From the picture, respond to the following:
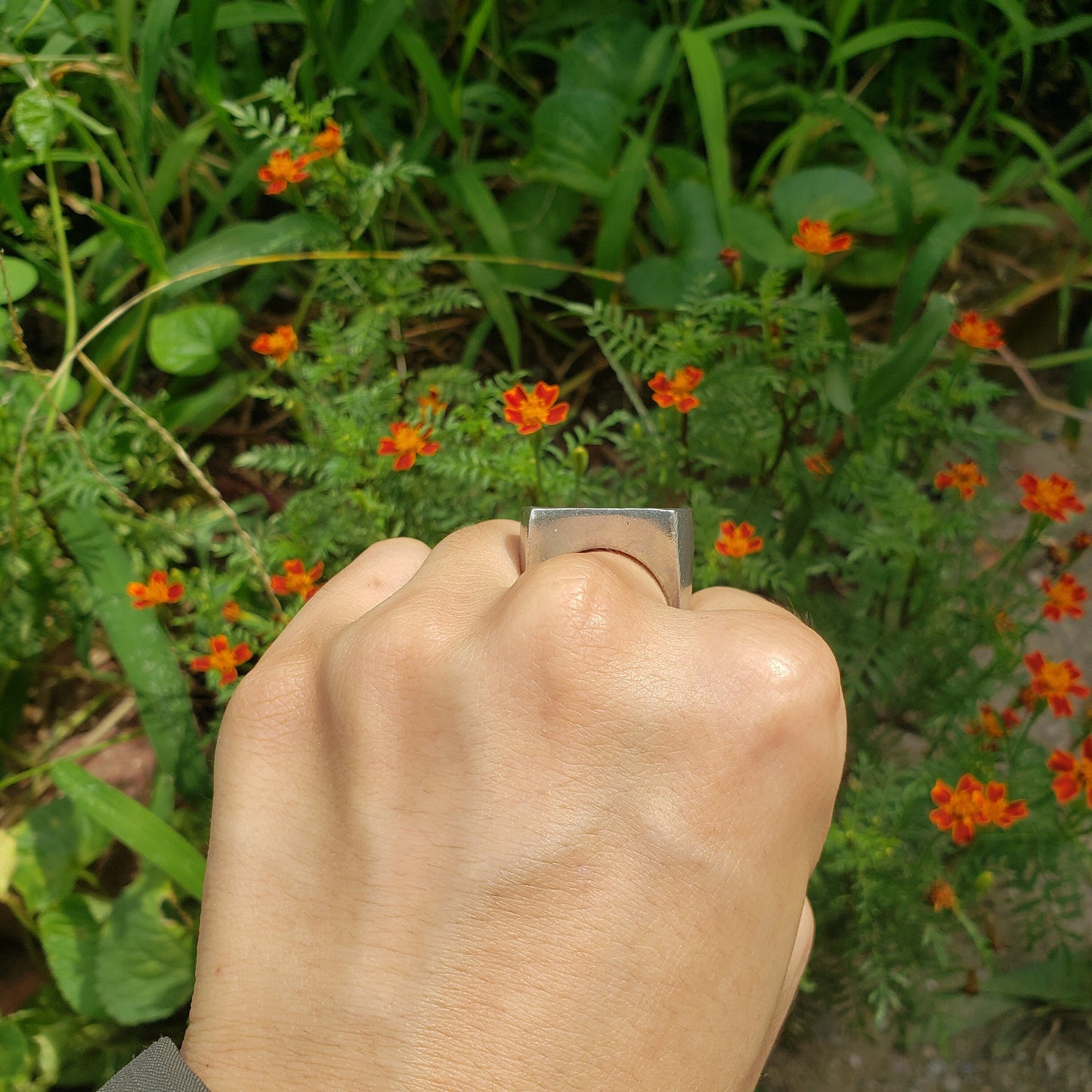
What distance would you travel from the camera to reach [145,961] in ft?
4.81

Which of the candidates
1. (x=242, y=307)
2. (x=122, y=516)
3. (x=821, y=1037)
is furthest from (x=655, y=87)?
(x=821, y=1037)

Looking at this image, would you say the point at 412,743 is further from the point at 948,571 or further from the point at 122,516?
the point at 948,571

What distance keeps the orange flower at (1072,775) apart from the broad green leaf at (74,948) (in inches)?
59.9

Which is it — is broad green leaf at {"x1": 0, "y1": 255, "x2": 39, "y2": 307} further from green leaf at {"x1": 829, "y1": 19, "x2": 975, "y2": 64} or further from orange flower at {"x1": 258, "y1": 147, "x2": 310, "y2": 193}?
green leaf at {"x1": 829, "y1": 19, "x2": 975, "y2": 64}

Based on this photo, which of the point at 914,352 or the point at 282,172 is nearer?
the point at 914,352

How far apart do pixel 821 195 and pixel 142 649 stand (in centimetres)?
149

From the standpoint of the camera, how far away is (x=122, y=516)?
5.25ft

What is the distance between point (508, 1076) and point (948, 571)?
5.18 feet

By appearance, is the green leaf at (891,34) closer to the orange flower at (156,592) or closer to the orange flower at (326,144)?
the orange flower at (326,144)

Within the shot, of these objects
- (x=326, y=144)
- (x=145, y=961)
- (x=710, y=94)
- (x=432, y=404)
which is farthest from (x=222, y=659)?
(x=710, y=94)

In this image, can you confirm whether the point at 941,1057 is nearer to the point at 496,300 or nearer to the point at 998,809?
the point at 998,809

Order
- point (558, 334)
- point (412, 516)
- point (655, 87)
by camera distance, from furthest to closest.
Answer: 1. point (655, 87)
2. point (558, 334)
3. point (412, 516)

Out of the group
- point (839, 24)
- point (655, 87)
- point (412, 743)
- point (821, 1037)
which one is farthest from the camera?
point (655, 87)

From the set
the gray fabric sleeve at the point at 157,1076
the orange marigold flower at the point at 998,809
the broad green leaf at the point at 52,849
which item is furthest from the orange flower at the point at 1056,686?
the broad green leaf at the point at 52,849
